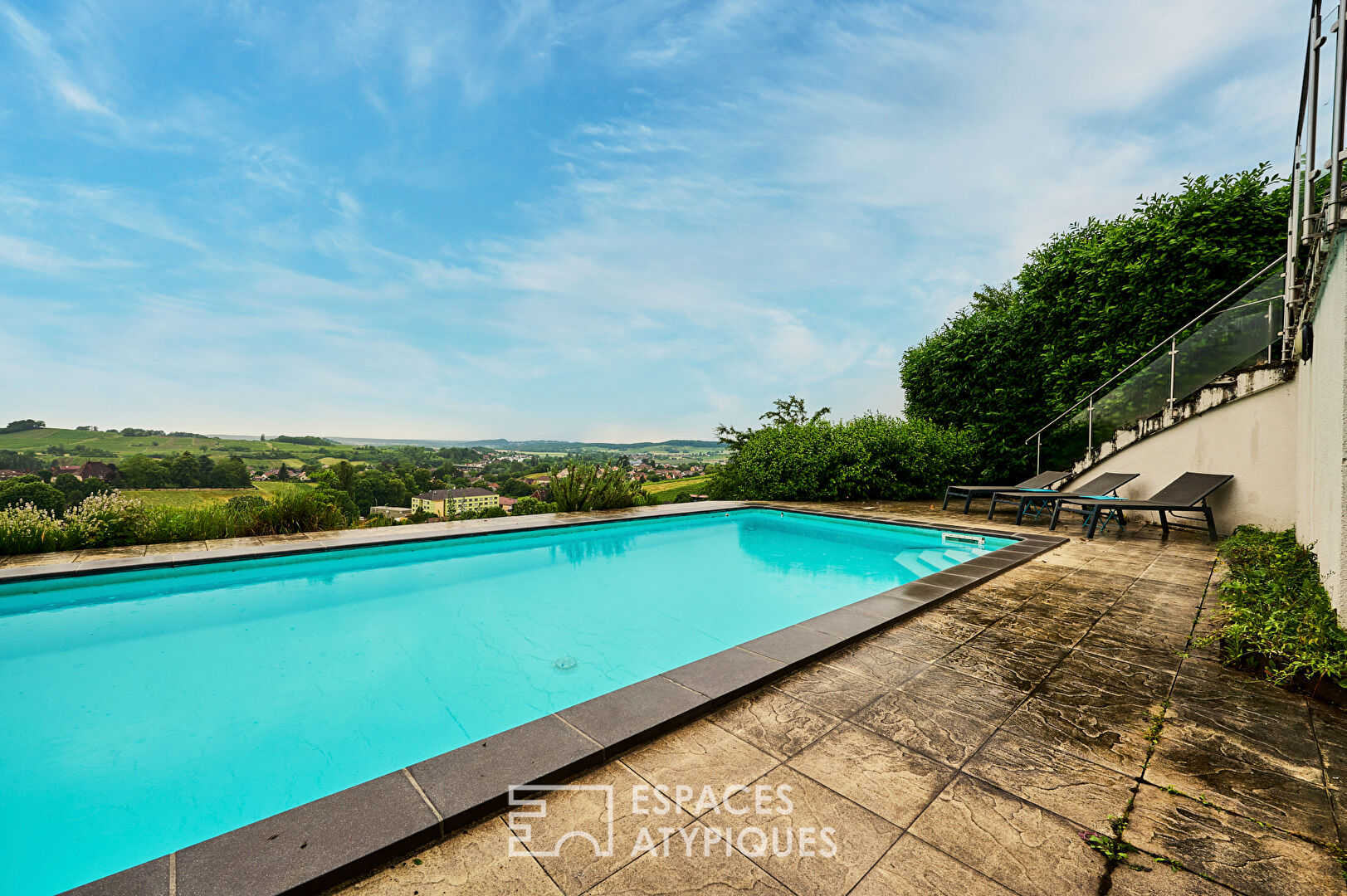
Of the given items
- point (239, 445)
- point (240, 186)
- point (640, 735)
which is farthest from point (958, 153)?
point (239, 445)

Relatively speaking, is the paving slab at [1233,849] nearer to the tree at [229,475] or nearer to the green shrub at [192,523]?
the green shrub at [192,523]

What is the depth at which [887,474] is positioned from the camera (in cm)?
1055

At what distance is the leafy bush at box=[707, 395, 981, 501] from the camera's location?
408 inches

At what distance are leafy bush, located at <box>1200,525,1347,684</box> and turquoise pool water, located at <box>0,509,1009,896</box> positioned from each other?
2.70 meters

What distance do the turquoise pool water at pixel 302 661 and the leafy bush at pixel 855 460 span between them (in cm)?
352

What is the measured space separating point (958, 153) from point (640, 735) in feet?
37.2

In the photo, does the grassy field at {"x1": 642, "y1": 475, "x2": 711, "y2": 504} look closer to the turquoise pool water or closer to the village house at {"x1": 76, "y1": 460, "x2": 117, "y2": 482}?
the turquoise pool water

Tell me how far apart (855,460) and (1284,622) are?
7947 millimetres

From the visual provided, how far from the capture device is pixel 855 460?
10.4 m

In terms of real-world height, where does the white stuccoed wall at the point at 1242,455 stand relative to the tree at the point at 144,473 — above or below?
above

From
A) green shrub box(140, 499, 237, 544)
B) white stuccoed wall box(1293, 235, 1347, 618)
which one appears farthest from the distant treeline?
white stuccoed wall box(1293, 235, 1347, 618)

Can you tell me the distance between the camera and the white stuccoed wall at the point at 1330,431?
236 centimetres

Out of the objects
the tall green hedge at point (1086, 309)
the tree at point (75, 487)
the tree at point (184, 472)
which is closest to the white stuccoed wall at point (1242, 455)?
the tall green hedge at point (1086, 309)

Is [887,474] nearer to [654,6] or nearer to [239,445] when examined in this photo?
[654,6]
